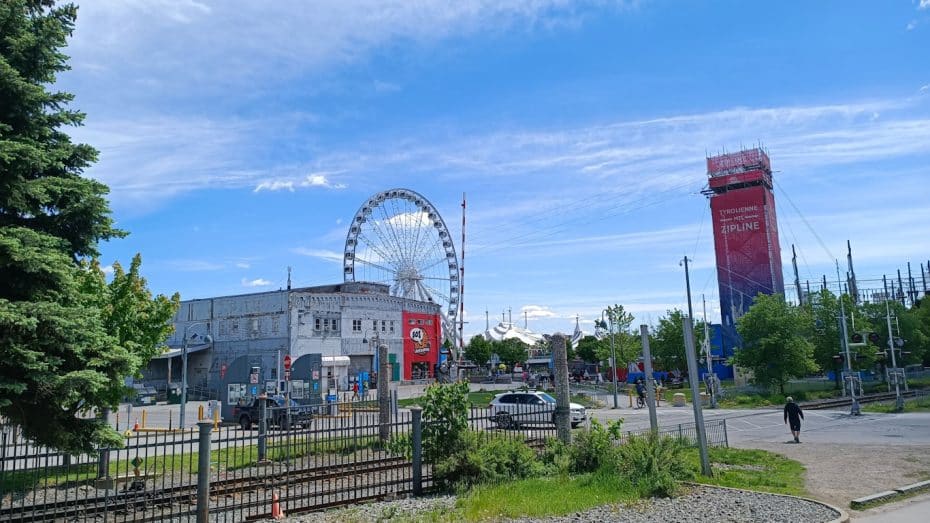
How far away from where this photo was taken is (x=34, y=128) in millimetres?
11945

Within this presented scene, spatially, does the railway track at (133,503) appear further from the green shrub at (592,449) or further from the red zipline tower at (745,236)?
the red zipline tower at (745,236)

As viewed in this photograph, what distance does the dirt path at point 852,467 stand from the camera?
13.6 metres

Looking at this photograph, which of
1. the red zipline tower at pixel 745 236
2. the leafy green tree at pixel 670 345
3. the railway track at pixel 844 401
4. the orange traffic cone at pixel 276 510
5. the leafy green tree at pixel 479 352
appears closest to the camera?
the orange traffic cone at pixel 276 510

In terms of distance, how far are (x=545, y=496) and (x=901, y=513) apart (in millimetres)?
6208

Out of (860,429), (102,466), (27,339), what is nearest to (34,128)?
(27,339)

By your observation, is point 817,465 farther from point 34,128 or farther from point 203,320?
point 203,320

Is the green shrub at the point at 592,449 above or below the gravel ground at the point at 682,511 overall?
above

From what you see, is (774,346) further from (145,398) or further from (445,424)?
(145,398)

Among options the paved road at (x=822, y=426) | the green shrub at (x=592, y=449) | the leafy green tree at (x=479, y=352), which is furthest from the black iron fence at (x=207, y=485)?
the leafy green tree at (x=479, y=352)

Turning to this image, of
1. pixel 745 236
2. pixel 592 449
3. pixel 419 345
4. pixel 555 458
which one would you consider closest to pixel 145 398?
pixel 419 345

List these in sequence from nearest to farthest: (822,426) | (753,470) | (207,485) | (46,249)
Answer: (46,249), (207,485), (753,470), (822,426)

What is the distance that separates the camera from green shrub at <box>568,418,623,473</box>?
15430 millimetres

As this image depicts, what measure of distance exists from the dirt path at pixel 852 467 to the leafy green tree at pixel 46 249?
43.6 feet

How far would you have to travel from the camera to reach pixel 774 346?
48.4 metres
